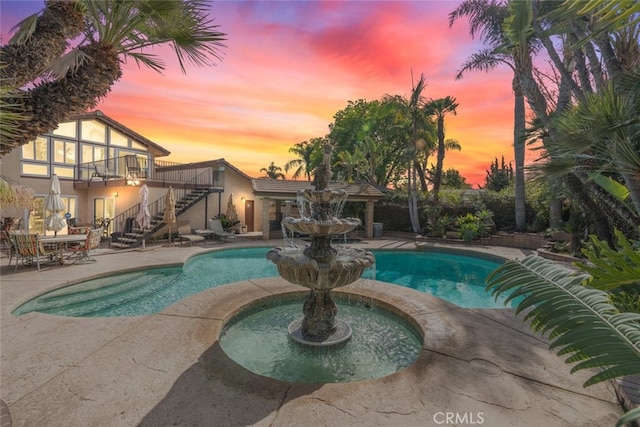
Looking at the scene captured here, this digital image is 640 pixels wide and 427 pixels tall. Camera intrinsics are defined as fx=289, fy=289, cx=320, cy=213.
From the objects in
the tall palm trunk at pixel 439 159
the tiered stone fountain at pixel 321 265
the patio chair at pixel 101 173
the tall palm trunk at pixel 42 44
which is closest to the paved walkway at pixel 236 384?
the tiered stone fountain at pixel 321 265

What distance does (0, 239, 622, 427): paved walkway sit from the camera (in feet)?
10.1

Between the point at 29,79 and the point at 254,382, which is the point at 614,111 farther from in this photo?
the point at 29,79

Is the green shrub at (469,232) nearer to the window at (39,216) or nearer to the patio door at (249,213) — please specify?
the patio door at (249,213)

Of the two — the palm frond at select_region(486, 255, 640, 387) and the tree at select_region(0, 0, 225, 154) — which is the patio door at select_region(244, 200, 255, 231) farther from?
the palm frond at select_region(486, 255, 640, 387)

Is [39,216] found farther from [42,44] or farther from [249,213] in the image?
[42,44]

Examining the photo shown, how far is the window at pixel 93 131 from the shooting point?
1753cm

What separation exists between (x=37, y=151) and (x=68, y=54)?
16.8 m

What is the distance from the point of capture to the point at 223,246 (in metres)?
14.8

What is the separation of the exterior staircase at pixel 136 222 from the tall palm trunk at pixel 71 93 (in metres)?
11.7

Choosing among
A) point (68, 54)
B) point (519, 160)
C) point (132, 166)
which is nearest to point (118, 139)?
point (132, 166)

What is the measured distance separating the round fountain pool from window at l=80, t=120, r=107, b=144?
18.3m

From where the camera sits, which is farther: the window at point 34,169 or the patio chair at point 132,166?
the patio chair at point 132,166

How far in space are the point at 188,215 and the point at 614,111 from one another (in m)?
19.9

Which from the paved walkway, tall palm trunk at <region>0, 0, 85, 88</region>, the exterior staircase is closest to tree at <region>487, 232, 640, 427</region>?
the paved walkway
